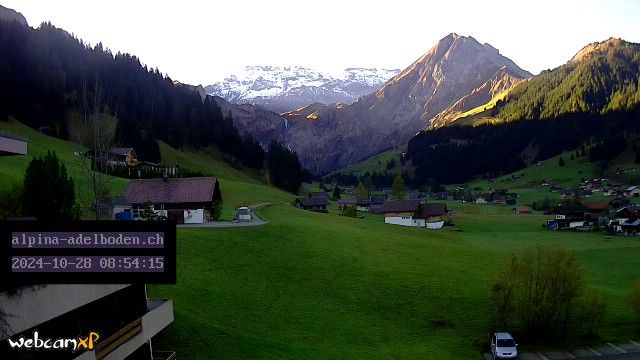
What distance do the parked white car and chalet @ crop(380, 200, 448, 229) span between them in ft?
301

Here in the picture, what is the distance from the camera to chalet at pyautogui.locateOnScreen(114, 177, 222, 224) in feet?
258

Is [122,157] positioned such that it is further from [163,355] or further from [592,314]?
[592,314]

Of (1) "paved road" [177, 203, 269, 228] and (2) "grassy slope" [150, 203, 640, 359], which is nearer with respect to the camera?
(2) "grassy slope" [150, 203, 640, 359]

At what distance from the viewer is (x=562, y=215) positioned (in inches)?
5571

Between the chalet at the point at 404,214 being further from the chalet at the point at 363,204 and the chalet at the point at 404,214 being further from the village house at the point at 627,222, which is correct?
the village house at the point at 627,222

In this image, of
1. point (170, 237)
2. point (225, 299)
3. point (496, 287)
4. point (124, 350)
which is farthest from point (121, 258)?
point (496, 287)

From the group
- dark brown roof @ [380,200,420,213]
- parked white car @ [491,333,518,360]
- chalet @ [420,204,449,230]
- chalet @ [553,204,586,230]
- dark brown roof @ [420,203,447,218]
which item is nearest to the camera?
parked white car @ [491,333,518,360]

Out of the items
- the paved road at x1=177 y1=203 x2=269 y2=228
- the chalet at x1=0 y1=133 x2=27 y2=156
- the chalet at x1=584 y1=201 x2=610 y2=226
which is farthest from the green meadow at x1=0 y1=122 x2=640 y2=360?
the chalet at x1=584 y1=201 x2=610 y2=226

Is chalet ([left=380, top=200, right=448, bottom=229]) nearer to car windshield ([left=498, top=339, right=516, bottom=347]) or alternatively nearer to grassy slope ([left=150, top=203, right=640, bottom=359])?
grassy slope ([left=150, top=203, right=640, bottom=359])

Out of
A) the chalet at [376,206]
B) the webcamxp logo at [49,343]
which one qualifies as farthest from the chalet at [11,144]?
the chalet at [376,206]

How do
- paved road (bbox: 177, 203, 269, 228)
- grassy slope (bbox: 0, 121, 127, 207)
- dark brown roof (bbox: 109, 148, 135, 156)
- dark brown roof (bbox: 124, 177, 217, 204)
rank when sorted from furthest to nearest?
1. dark brown roof (bbox: 109, 148, 135, 156)
2. grassy slope (bbox: 0, 121, 127, 207)
3. dark brown roof (bbox: 124, 177, 217, 204)
4. paved road (bbox: 177, 203, 269, 228)

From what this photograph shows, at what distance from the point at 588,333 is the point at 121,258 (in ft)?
148

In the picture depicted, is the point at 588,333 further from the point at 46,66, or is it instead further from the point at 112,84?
the point at 112,84
